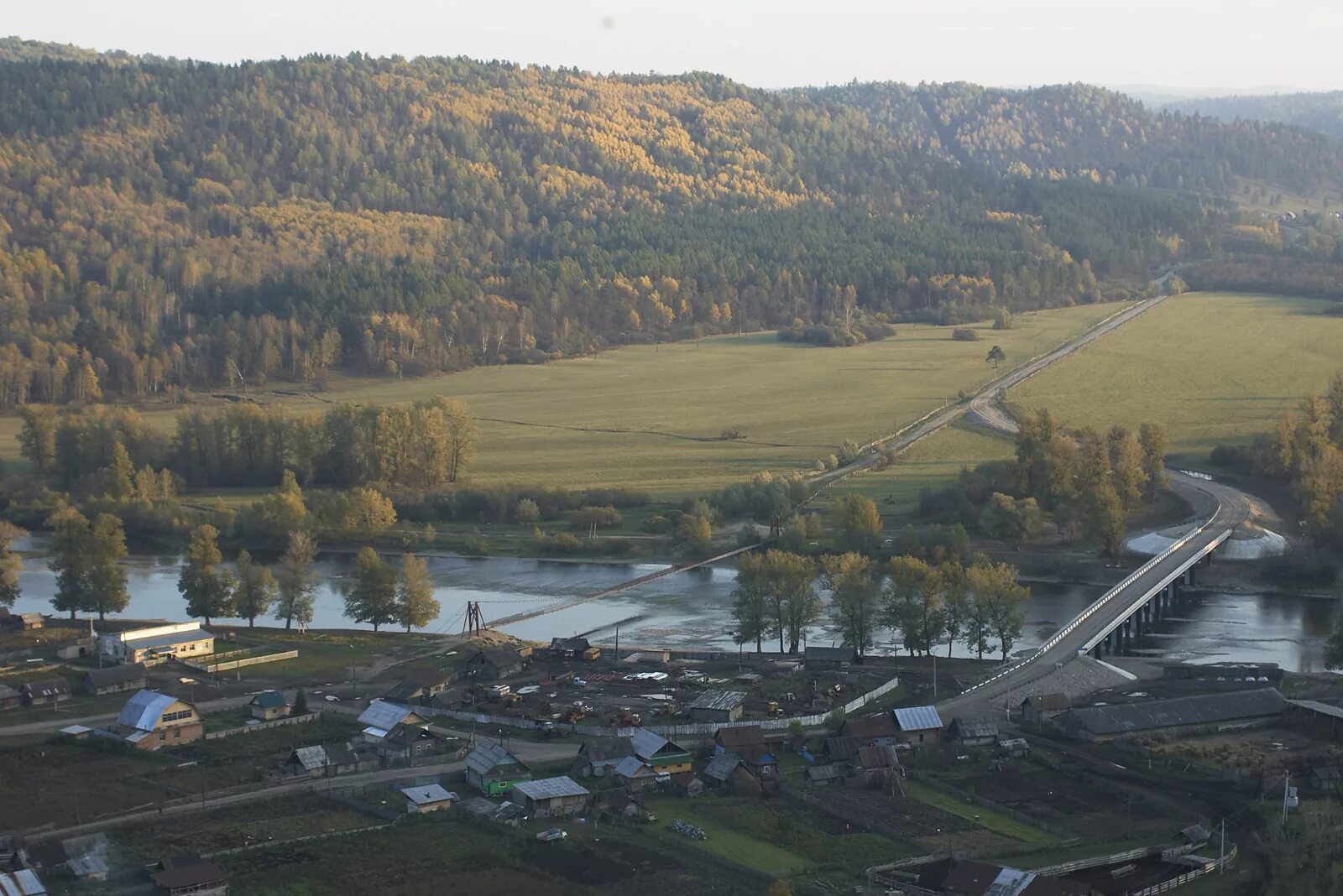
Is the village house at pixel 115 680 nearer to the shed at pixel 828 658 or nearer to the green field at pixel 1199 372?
the shed at pixel 828 658

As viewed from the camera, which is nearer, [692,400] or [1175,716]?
[1175,716]

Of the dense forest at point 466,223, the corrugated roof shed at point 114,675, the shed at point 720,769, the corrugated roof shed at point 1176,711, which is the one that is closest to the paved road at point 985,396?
the dense forest at point 466,223

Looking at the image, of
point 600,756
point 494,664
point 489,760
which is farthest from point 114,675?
point 600,756

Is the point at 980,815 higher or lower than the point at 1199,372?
lower

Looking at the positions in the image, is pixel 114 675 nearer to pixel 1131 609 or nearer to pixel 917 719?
pixel 917 719

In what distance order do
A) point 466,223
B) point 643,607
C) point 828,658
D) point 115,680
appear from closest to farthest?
point 115,680
point 828,658
point 643,607
point 466,223

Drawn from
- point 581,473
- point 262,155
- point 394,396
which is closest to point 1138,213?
point 262,155
